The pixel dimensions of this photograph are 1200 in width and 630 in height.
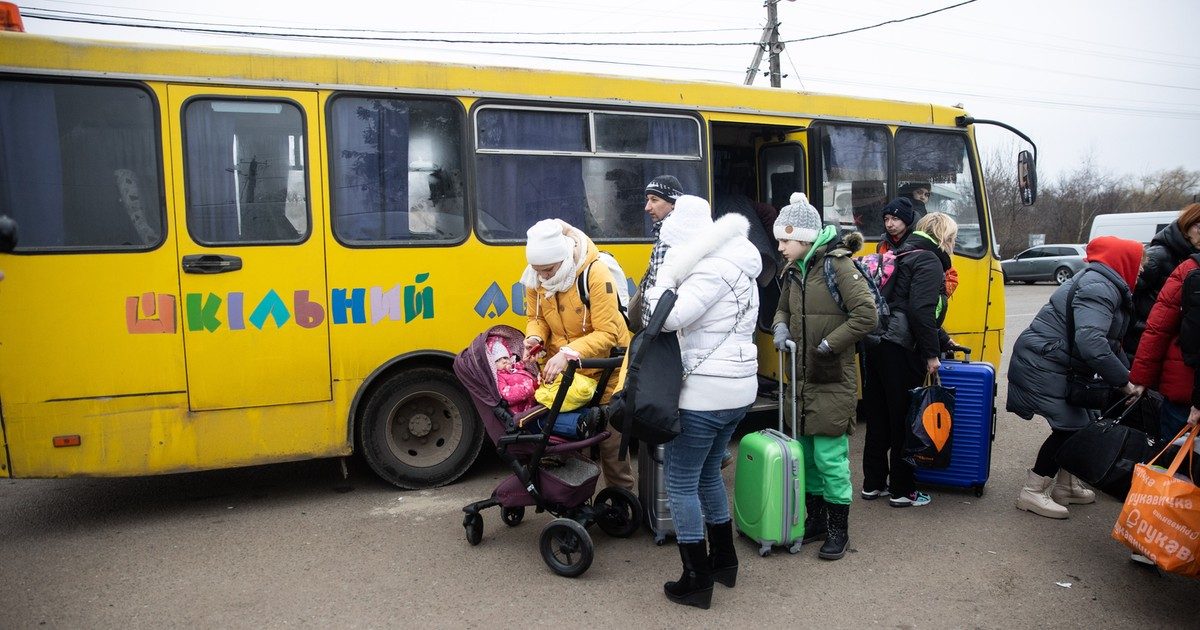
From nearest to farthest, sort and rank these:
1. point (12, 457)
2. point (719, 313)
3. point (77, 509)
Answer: point (719, 313) < point (12, 457) < point (77, 509)

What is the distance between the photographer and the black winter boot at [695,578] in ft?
12.3

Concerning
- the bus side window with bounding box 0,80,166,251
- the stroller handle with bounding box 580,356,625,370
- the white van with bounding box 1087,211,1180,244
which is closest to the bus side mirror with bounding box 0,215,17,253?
the bus side window with bounding box 0,80,166,251

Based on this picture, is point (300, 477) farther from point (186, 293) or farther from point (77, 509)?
point (186, 293)

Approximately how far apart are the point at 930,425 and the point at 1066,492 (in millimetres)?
1099

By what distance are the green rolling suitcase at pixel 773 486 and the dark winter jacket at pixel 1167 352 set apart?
5.89 feet

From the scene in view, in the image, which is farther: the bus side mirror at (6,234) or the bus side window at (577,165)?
the bus side window at (577,165)

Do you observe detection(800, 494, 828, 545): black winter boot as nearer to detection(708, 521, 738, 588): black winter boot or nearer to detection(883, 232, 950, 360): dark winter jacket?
detection(708, 521, 738, 588): black winter boot

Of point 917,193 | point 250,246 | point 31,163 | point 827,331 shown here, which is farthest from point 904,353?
point 31,163

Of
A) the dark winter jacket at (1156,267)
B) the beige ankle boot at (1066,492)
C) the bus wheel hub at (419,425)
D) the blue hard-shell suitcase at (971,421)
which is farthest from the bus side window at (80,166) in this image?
the dark winter jacket at (1156,267)

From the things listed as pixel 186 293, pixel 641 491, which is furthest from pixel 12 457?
pixel 641 491

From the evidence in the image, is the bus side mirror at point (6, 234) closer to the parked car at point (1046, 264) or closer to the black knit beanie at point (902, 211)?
the black knit beanie at point (902, 211)

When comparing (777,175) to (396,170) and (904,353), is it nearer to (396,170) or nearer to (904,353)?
(904,353)

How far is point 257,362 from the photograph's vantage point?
5.05 metres

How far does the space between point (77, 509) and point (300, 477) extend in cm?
139
